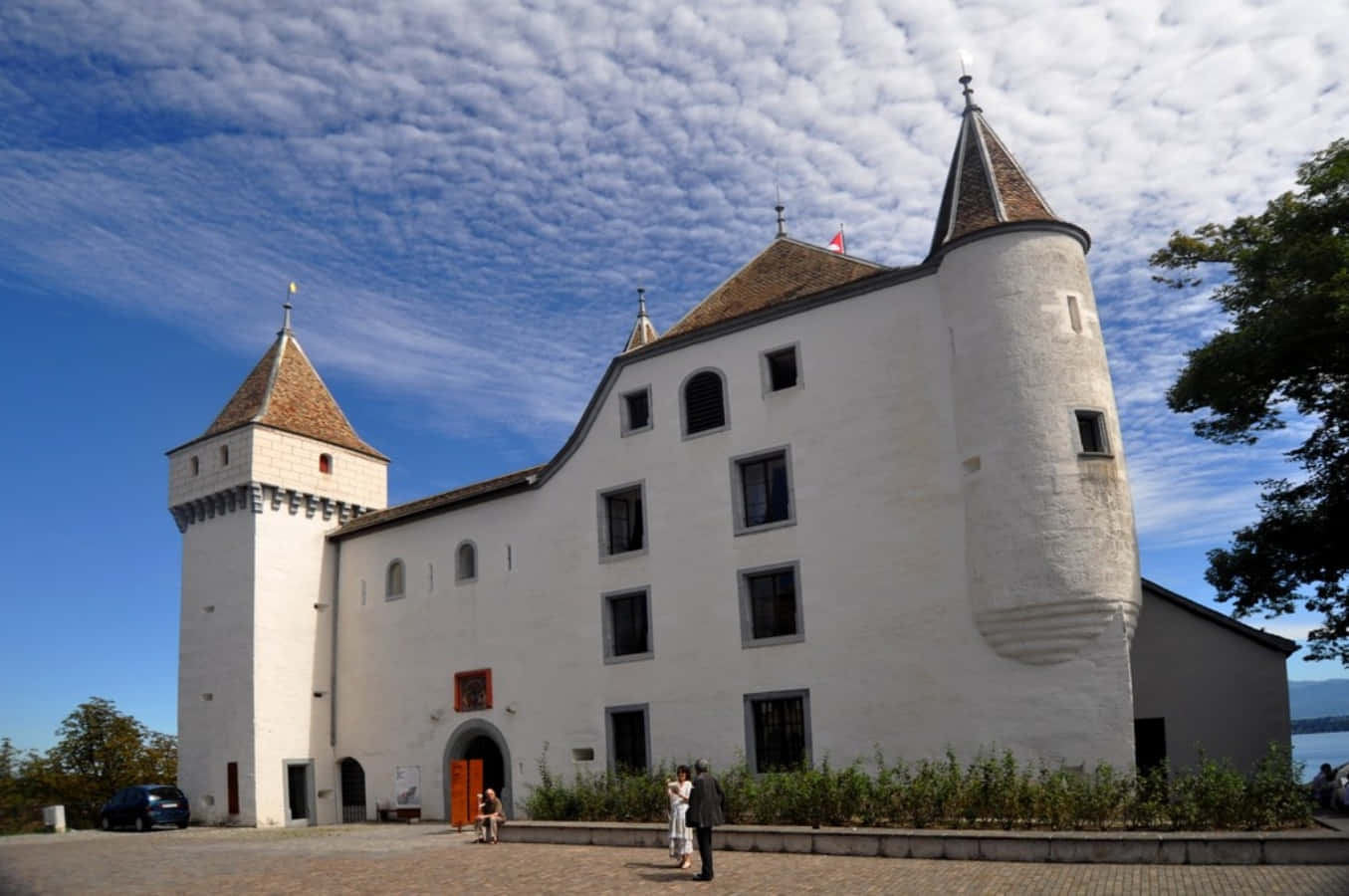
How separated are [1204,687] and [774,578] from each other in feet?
29.9

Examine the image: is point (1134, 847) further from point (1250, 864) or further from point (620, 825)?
point (620, 825)

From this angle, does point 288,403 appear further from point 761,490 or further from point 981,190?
point 981,190

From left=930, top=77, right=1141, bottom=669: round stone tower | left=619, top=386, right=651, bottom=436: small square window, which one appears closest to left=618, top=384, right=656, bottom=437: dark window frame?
left=619, top=386, right=651, bottom=436: small square window

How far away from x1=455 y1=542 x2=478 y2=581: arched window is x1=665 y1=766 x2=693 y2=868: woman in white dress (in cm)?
1443

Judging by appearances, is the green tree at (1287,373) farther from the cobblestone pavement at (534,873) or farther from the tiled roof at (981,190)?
the cobblestone pavement at (534,873)

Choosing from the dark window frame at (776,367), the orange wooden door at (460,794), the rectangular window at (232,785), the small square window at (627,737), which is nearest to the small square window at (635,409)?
the dark window frame at (776,367)

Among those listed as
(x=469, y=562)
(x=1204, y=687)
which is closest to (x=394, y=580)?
(x=469, y=562)

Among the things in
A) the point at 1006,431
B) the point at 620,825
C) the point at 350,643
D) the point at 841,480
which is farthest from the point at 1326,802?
the point at 350,643

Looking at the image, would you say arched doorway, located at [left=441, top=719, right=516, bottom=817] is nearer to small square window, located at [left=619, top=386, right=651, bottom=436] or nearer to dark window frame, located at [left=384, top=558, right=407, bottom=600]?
dark window frame, located at [left=384, top=558, right=407, bottom=600]

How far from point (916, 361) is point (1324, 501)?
32.1 ft

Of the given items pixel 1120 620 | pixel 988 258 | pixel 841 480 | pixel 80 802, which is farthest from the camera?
pixel 80 802

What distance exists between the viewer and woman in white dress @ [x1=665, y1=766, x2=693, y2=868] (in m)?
16.6

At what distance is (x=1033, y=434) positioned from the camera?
21.2m

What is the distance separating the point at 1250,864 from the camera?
45.9 feet
